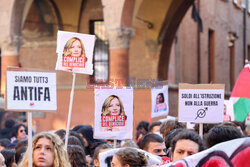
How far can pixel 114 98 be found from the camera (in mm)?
7469

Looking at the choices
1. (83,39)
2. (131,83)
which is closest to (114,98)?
(83,39)

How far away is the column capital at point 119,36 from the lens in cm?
1650

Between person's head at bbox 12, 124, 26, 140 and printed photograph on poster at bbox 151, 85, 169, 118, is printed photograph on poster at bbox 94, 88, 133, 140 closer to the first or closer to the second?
printed photograph on poster at bbox 151, 85, 169, 118

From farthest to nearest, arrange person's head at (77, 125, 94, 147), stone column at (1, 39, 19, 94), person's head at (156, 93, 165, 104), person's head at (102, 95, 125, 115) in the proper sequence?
stone column at (1, 39, 19, 94)
person's head at (156, 93, 165, 104)
person's head at (77, 125, 94, 147)
person's head at (102, 95, 125, 115)

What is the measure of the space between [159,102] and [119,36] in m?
6.82

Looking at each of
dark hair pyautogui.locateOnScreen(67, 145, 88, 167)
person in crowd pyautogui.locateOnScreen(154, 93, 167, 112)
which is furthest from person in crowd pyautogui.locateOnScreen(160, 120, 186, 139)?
person in crowd pyautogui.locateOnScreen(154, 93, 167, 112)

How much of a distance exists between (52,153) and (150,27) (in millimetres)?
15848

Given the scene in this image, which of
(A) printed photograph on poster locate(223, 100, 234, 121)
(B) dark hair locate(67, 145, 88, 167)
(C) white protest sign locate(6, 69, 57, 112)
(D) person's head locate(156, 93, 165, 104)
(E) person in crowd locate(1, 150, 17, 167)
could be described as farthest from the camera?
(A) printed photograph on poster locate(223, 100, 234, 121)

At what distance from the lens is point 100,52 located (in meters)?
22.5

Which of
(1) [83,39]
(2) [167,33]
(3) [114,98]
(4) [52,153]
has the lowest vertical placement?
(4) [52,153]

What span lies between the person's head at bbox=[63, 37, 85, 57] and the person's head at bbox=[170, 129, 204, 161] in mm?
3487

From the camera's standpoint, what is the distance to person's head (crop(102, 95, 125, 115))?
7426 mm

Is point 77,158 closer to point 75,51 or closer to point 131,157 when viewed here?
point 131,157

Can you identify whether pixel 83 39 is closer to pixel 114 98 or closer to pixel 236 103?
pixel 114 98
